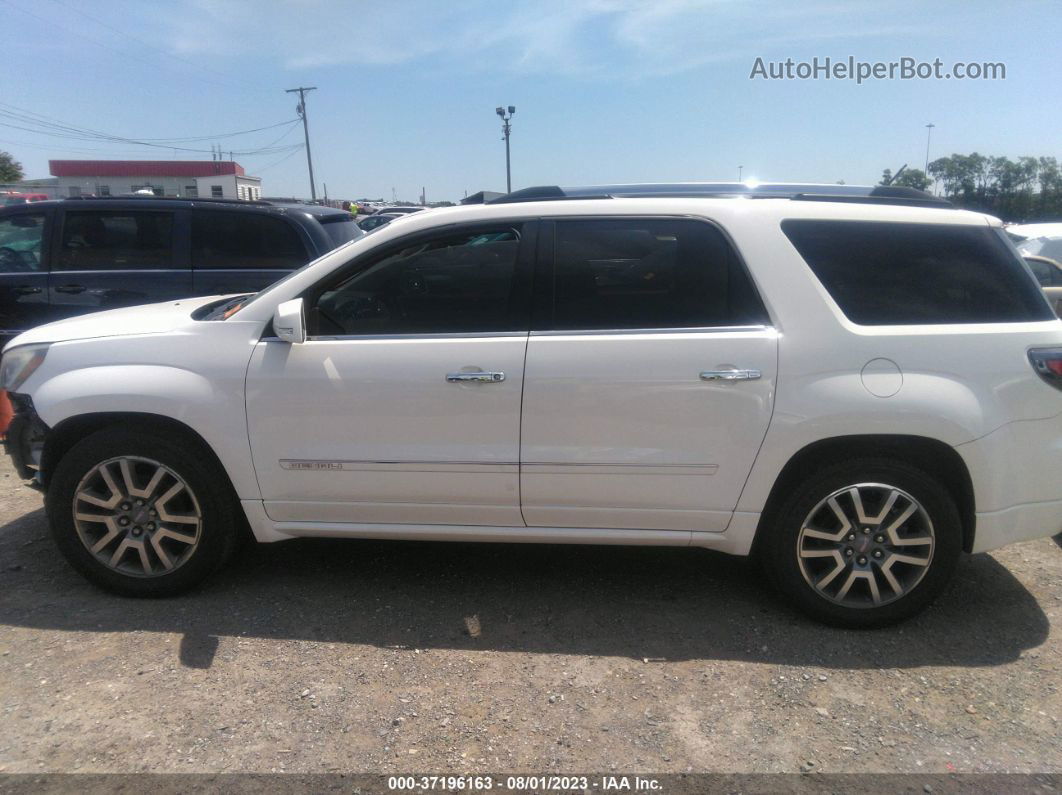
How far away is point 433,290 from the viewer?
3.45 meters

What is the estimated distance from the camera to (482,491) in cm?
337

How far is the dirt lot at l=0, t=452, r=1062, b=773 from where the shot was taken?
2668mm

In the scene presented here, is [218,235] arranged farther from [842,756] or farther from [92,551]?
[842,756]

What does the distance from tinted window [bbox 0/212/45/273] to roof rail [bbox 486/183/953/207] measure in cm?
461

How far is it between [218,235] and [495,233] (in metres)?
3.73

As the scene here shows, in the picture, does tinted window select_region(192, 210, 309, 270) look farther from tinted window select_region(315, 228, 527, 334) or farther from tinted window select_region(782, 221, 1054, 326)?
tinted window select_region(782, 221, 1054, 326)

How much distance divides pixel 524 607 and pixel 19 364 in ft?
8.60

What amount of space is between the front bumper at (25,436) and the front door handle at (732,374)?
298cm

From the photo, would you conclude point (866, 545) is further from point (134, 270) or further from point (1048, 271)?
point (1048, 271)

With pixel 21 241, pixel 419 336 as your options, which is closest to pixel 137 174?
pixel 21 241

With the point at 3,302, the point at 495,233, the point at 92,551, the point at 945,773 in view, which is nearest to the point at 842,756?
the point at 945,773

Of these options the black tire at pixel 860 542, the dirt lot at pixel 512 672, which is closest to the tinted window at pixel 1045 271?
the dirt lot at pixel 512 672

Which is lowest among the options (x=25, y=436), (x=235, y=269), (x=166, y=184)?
(x=25, y=436)

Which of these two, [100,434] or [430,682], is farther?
[100,434]
